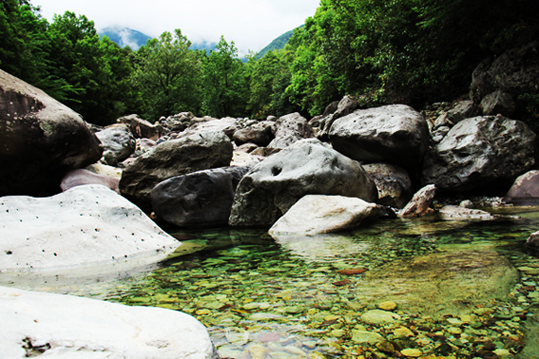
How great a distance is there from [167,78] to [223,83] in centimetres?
812

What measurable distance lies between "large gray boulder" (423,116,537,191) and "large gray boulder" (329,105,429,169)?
66cm

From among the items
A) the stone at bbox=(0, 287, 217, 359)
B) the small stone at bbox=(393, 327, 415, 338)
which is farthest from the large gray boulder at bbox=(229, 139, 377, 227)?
the stone at bbox=(0, 287, 217, 359)

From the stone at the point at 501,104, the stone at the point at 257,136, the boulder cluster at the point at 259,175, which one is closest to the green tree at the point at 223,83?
the stone at the point at 257,136

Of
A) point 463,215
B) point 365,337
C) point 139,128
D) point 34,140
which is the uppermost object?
point 139,128

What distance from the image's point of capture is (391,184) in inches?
310

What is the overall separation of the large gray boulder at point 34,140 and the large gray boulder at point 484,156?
9.24 metres

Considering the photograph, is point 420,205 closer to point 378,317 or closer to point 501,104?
point 501,104

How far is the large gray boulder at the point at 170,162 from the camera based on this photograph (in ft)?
25.8

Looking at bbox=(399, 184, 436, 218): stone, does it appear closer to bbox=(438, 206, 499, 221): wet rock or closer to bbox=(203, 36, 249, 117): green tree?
bbox=(438, 206, 499, 221): wet rock

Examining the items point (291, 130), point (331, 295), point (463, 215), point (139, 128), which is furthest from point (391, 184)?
point (139, 128)

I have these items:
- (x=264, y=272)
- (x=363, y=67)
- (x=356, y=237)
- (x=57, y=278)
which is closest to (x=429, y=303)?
(x=264, y=272)

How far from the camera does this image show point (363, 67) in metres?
17.4

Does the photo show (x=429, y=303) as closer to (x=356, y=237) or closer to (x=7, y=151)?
(x=356, y=237)

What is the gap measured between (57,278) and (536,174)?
9459mm
